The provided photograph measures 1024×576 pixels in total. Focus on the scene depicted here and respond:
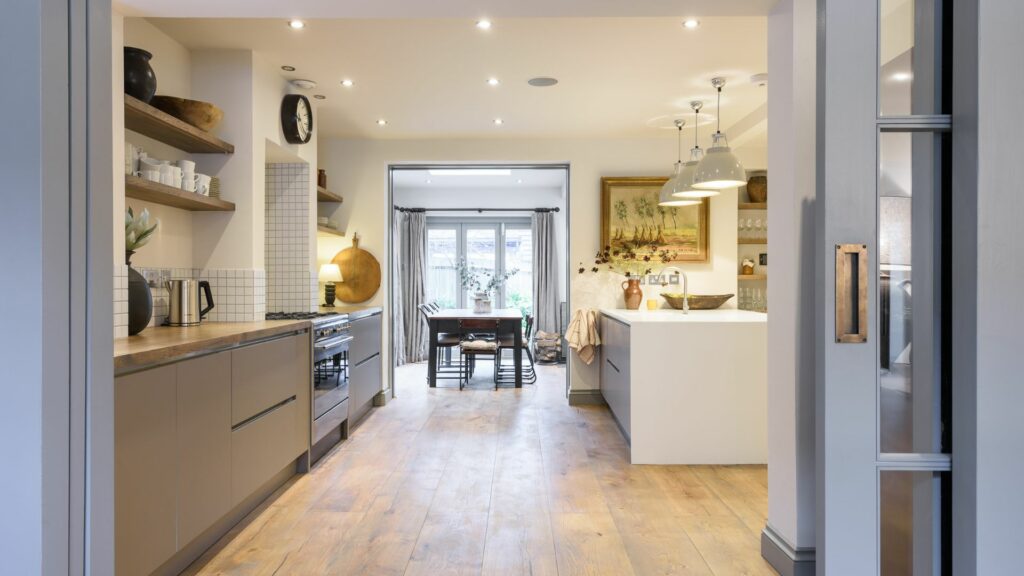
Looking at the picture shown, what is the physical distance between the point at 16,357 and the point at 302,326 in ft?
7.69

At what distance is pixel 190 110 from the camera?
302cm

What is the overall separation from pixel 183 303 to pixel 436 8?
73.1 inches

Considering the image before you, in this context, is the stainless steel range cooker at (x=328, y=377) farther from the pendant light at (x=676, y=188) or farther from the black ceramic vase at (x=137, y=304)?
the pendant light at (x=676, y=188)

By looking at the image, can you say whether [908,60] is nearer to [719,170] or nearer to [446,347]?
[719,170]

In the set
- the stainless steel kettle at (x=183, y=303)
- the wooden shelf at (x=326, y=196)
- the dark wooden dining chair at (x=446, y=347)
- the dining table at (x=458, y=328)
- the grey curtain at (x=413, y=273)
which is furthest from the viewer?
the grey curtain at (x=413, y=273)

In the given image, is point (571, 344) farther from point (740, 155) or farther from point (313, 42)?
point (313, 42)

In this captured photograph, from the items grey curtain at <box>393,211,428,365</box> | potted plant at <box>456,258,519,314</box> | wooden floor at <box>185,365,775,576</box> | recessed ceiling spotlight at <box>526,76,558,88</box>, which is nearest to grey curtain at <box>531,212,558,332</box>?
potted plant at <box>456,258,519,314</box>

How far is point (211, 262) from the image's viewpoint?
11.3ft

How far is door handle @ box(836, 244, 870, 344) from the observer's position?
3.74 feet

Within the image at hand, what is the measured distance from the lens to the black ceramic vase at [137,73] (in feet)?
8.58

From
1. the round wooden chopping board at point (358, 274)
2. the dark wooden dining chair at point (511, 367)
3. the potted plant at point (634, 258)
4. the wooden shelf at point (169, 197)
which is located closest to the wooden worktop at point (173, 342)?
the wooden shelf at point (169, 197)

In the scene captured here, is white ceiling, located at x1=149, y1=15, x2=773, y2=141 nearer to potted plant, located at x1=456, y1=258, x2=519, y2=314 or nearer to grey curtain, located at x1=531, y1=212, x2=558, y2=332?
grey curtain, located at x1=531, y1=212, x2=558, y2=332

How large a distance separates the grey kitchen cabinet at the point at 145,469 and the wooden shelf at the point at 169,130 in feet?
4.21

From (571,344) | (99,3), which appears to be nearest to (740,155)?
(571,344)
